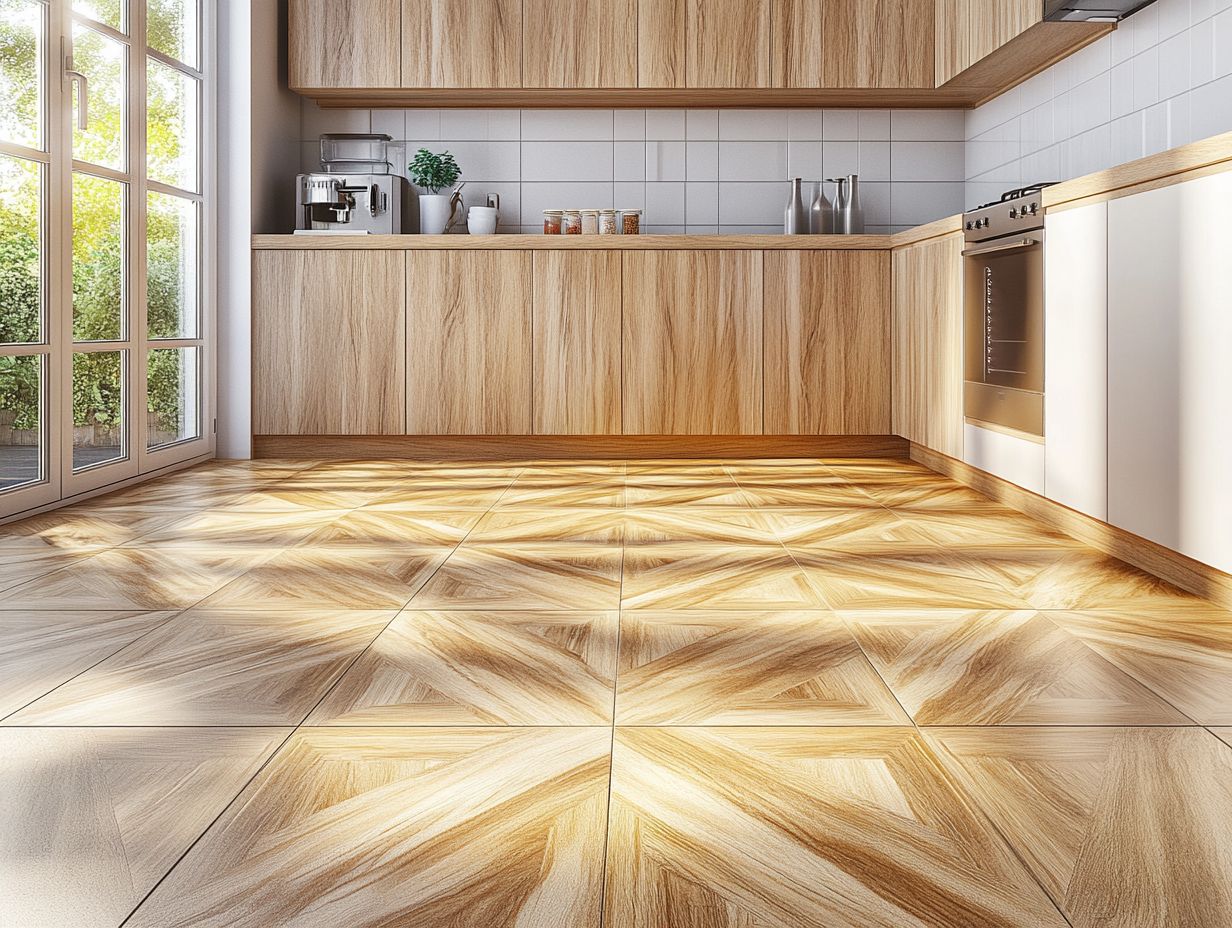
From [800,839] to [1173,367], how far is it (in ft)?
4.85

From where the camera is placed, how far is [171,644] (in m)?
1.68

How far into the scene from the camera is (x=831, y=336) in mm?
4355

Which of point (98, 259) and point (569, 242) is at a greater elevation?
point (569, 242)

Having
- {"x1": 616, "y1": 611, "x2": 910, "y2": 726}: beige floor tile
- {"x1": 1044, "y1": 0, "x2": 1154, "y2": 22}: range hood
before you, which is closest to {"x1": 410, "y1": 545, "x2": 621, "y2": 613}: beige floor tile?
{"x1": 616, "y1": 611, "x2": 910, "y2": 726}: beige floor tile

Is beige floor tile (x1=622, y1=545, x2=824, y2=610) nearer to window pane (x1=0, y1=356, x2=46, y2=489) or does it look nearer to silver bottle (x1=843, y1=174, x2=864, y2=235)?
window pane (x1=0, y1=356, x2=46, y2=489)

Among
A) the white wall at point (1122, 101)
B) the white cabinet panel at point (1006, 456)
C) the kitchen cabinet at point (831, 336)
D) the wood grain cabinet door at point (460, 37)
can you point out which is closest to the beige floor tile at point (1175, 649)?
the white cabinet panel at point (1006, 456)

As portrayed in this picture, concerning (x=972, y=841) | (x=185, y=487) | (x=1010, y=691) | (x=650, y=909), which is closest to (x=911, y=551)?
(x=1010, y=691)

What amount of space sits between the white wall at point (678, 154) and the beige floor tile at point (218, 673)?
336 centimetres

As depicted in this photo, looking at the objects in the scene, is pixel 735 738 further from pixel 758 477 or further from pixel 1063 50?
pixel 1063 50

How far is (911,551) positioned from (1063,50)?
227 centimetres

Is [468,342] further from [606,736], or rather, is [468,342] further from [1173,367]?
[606,736]

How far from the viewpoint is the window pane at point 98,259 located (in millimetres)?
3139

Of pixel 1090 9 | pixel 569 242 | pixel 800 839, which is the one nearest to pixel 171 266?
pixel 569 242

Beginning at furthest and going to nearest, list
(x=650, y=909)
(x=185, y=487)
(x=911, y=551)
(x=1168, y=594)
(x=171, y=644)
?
1. (x=185, y=487)
2. (x=911, y=551)
3. (x=1168, y=594)
4. (x=171, y=644)
5. (x=650, y=909)
